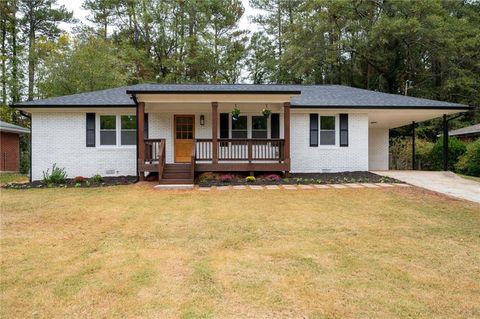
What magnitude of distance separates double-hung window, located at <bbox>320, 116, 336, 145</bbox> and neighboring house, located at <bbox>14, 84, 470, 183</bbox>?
41 mm

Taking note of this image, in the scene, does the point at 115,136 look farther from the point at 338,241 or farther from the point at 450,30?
the point at 450,30

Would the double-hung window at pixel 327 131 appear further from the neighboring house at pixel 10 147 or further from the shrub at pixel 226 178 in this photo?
the neighboring house at pixel 10 147

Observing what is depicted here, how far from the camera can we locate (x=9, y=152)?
1980 centimetres

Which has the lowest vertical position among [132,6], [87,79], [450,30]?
[87,79]

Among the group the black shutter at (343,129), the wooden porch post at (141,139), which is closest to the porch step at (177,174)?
the wooden porch post at (141,139)

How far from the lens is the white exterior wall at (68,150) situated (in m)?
12.2

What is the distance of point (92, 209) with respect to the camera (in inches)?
271

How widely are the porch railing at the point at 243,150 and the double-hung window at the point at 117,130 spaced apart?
2.79 m

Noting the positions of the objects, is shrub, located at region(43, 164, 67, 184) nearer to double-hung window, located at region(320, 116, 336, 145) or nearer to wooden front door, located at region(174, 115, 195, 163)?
wooden front door, located at region(174, 115, 195, 163)

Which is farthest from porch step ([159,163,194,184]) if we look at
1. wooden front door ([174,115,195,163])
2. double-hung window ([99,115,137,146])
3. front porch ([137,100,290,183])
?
double-hung window ([99,115,137,146])

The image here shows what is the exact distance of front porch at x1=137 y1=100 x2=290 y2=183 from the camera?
10953mm

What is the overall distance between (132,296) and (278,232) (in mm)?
2704

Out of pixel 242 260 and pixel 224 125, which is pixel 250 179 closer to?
pixel 224 125

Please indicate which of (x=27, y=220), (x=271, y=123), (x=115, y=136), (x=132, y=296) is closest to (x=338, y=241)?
(x=132, y=296)
